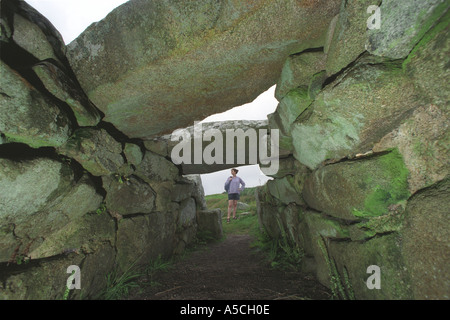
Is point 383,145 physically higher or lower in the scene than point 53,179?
higher

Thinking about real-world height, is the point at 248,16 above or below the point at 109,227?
above

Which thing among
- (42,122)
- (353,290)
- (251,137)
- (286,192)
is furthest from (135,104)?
(353,290)

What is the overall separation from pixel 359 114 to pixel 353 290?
4.71 ft

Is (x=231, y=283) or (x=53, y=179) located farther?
(x=231, y=283)

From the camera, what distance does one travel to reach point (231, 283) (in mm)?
2477

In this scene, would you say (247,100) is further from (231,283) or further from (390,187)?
(231,283)

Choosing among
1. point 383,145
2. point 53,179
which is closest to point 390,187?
point 383,145

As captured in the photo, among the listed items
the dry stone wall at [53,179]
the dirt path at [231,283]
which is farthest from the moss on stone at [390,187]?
the dry stone wall at [53,179]

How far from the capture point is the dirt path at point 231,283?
6.84ft

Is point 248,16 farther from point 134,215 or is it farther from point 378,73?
point 134,215

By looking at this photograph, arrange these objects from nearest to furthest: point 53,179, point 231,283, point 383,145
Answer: point 383,145 < point 53,179 < point 231,283

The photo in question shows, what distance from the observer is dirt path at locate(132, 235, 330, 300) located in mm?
2086

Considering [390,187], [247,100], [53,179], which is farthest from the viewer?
[247,100]

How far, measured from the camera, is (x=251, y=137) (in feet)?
12.6
